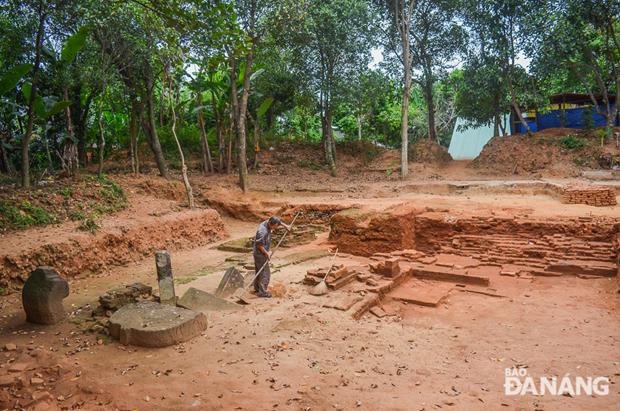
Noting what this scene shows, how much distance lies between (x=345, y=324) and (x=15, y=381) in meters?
4.09

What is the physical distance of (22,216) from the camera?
31.8 feet

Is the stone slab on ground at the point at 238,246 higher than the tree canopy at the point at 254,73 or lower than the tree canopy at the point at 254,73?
lower

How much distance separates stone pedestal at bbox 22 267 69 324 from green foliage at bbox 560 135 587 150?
71.1 feet

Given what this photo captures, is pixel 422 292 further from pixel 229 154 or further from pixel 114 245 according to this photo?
pixel 229 154

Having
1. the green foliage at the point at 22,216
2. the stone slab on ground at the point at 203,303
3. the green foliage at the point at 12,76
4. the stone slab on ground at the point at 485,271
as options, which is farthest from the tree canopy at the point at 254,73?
the stone slab on ground at the point at 485,271

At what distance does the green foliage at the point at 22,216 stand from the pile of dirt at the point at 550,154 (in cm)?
1931

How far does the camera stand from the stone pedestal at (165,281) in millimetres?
6863

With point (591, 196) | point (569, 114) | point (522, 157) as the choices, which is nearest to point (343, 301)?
point (591, 196)

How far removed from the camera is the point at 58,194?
1105 centimetres

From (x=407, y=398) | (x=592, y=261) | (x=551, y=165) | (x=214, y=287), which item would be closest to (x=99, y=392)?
(x=407, y=398)

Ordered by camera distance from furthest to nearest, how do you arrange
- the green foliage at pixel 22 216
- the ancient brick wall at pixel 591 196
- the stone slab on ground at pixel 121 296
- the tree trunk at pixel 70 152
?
the tree trunk at pixel 70 152 → the ancient brick wall at pixel 591 196 → the green foliage at pixel 22 216 → the stone slab on ground at pixel 121 296

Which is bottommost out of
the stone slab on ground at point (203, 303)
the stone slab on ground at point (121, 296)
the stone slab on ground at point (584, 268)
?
the stone slab on ground at point (584, 268)

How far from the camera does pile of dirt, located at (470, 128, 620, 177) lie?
1898 centimetres

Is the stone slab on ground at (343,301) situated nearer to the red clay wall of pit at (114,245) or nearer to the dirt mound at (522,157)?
the red clay wall of pit at (114,245)
